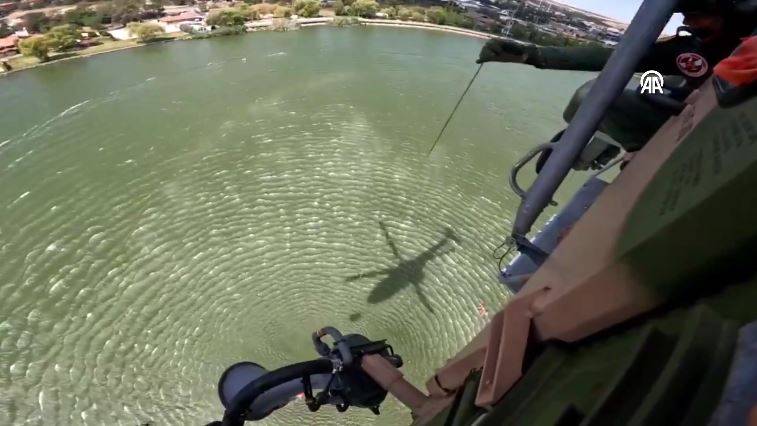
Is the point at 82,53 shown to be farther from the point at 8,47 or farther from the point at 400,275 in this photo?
the point at 400,275

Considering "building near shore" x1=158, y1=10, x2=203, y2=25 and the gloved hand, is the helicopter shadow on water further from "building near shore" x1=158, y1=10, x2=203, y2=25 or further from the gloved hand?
"building near shore" x1=158, y1=10, x2=203, y2=25

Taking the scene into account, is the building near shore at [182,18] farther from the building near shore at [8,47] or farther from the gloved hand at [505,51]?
the gloved hand at [505,51]

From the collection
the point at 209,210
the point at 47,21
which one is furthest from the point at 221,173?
the point at 47,21

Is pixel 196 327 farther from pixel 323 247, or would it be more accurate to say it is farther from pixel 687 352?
pixel 687 352

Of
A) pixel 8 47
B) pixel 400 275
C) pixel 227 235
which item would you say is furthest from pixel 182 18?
pixel 400 275

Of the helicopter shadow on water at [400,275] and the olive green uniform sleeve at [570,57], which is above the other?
the olive green uniform sleeve at [570,57]

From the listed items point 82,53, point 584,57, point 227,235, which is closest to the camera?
point 584,57

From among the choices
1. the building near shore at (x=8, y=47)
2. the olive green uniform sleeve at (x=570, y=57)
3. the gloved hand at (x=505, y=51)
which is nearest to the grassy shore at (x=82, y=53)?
the building near shore at (x=8, y=47)
